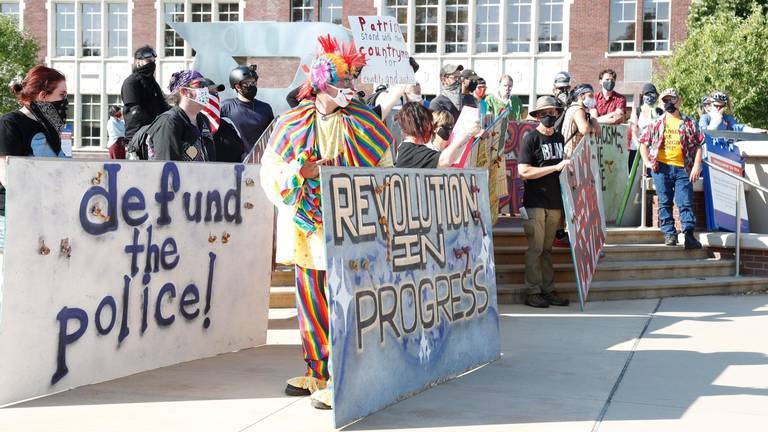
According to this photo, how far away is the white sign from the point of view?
10414 mm

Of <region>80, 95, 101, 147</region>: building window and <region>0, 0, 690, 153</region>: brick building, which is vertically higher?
<region>0, 0, 690, 153</region>: brick building

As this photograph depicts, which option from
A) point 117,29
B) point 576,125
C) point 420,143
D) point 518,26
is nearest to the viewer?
point 420,143

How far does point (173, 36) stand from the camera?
4162 cm

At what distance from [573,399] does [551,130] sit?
13.7 ft

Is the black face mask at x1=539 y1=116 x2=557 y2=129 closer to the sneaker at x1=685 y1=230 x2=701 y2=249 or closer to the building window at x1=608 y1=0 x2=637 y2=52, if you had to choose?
the sneaker at x1=685 y1=230 x2=701 y2=249

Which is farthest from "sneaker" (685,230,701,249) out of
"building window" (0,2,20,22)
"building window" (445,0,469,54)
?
"building window" (0,2,20,22)

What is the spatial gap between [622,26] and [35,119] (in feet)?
110

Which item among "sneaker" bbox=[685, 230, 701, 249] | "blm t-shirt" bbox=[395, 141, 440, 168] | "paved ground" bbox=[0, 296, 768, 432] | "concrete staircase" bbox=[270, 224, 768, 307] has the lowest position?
"paved ground" bbox=[0, 296, 768, 432]

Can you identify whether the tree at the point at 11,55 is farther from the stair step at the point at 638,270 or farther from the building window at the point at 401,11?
the stair step at the point at 638,270

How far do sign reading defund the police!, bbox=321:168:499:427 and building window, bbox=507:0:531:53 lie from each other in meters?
32.2

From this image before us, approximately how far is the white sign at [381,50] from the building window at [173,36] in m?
31.9

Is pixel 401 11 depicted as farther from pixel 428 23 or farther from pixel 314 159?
pixel 314 159

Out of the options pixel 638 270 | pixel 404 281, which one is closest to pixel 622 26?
pixel 638 270

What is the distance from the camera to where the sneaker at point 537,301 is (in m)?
9.91
